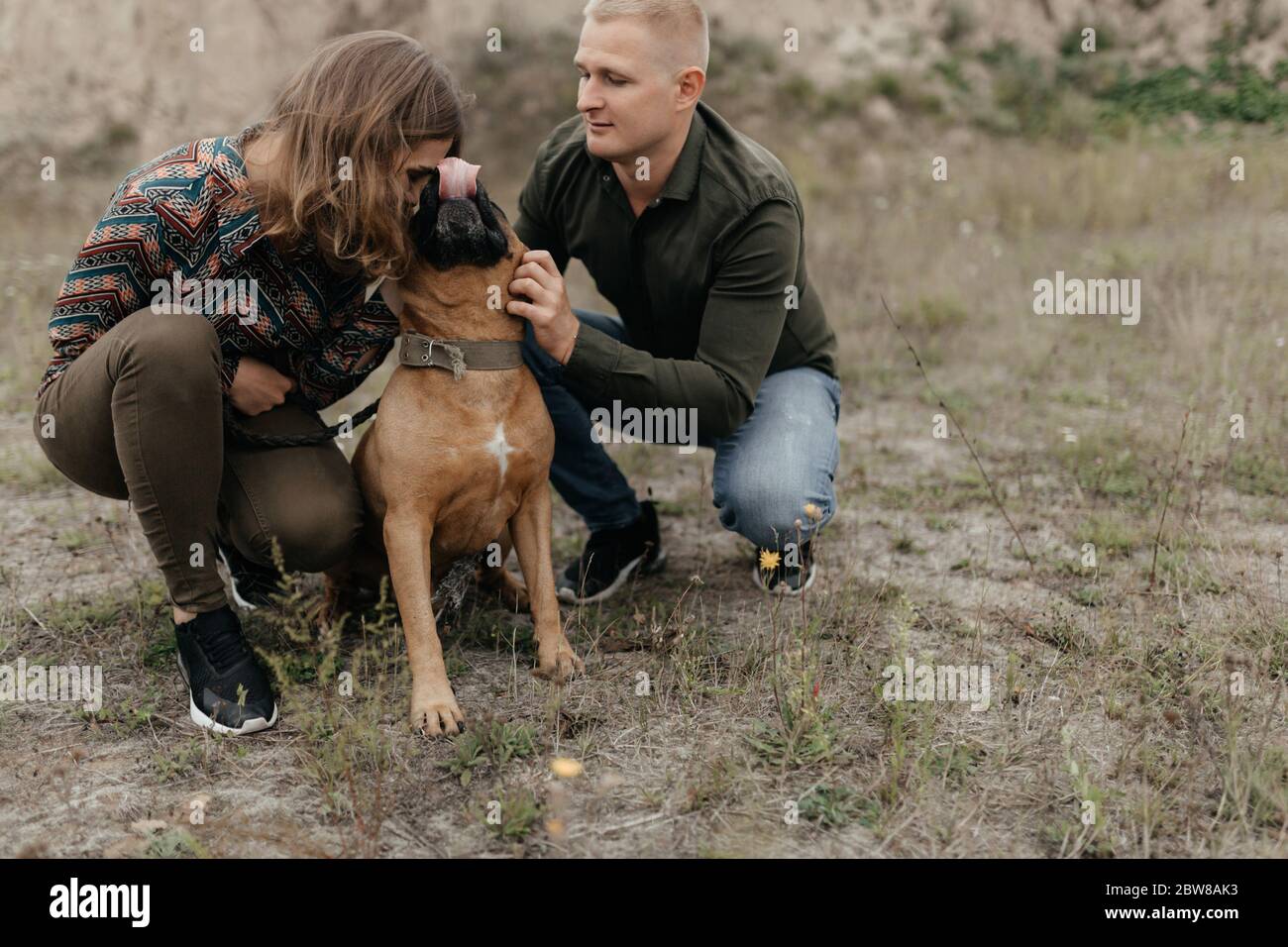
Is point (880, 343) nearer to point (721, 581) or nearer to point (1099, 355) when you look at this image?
point (1099, 355)

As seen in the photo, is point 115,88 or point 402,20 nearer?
point 115,88

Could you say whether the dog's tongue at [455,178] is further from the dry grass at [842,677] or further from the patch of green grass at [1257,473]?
the patch of green grass at [1257,473]

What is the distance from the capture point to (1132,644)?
10.2 ft

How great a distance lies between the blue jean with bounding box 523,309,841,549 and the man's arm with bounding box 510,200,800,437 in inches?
7.9

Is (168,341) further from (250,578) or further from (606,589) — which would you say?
(606,589)

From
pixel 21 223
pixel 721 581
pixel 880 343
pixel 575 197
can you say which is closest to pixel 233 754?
pixel 721 581

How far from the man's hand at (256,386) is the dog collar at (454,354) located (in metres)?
0.44

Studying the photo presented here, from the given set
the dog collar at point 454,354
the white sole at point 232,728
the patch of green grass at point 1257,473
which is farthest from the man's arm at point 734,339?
the patch of green grass at point 1257,473

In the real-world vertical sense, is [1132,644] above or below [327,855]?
above

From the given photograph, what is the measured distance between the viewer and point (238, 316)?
288 cm
